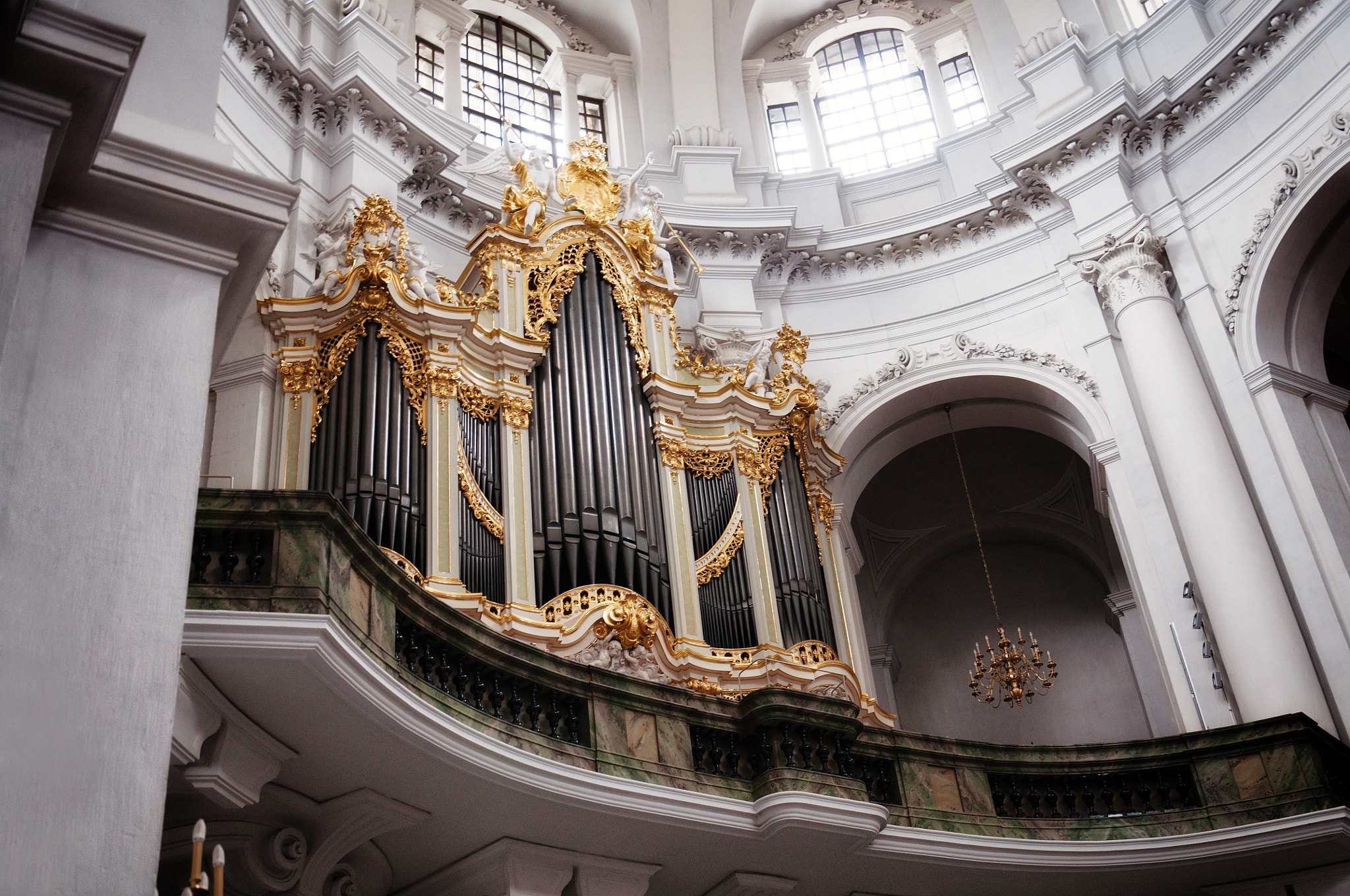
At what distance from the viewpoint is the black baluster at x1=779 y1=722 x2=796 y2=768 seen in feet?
29.2

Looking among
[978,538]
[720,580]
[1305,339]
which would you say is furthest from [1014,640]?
[720,580]

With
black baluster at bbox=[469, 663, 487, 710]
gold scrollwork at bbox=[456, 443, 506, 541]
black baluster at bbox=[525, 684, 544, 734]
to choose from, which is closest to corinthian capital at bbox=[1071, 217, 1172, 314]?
gold scrollwork at bbox=[456, 443, 506, 541]

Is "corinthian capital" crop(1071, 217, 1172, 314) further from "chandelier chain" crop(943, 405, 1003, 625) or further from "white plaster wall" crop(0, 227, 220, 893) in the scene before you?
"white plaster wall" crop(0, 227, 220, 893)

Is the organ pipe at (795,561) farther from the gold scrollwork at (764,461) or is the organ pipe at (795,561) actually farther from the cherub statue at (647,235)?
the cherub statue at (647,235)

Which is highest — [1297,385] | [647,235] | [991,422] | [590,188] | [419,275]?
[590,188]

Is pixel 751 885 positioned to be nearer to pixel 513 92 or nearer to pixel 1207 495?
pixel 1207 495

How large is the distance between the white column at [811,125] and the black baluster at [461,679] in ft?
35.9

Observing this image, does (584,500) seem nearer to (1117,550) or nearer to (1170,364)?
(1170,364)

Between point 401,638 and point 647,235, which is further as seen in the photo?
point 647,235

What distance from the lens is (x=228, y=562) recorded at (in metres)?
6.57

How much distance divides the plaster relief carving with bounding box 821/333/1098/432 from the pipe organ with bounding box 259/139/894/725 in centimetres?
157

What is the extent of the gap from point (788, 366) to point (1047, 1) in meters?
6.40

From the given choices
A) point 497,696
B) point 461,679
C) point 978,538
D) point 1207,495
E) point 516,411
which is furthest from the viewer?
point 978,538

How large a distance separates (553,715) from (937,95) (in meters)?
12.2
